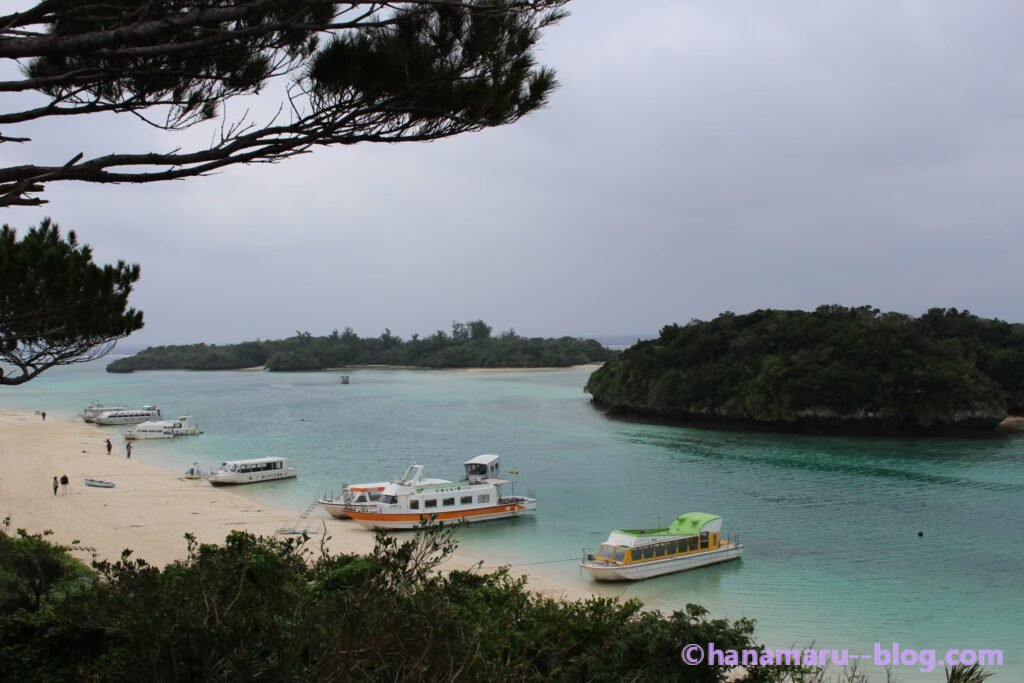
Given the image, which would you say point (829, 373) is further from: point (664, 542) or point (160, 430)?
point (160, 430)

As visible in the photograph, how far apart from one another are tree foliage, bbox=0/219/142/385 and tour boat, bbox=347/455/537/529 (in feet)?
43.4

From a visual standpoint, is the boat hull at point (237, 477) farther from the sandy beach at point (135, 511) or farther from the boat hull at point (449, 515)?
the boat hull at point (449, 515)

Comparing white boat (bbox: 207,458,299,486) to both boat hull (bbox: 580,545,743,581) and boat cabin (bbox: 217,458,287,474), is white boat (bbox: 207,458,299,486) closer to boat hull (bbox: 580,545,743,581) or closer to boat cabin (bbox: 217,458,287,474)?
boat cabin (bbox: 217,458,287,474)

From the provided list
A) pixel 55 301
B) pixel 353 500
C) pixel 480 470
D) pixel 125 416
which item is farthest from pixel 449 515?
pixel 125 416

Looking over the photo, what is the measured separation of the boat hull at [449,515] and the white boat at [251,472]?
9.52 m

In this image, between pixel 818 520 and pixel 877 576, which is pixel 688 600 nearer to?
pixel 877 576

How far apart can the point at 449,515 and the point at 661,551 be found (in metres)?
7.60

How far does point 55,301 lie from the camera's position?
1005cm

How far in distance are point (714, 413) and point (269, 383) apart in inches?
2662

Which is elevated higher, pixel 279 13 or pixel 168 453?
pixel 279 13

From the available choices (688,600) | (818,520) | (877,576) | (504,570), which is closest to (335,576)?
(504,570)

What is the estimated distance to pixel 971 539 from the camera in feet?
72.6

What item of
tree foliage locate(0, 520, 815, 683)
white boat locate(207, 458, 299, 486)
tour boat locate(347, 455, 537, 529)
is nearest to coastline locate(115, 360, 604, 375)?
white boat locate(207, 458, 299, 486)

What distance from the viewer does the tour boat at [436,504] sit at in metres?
23.8
